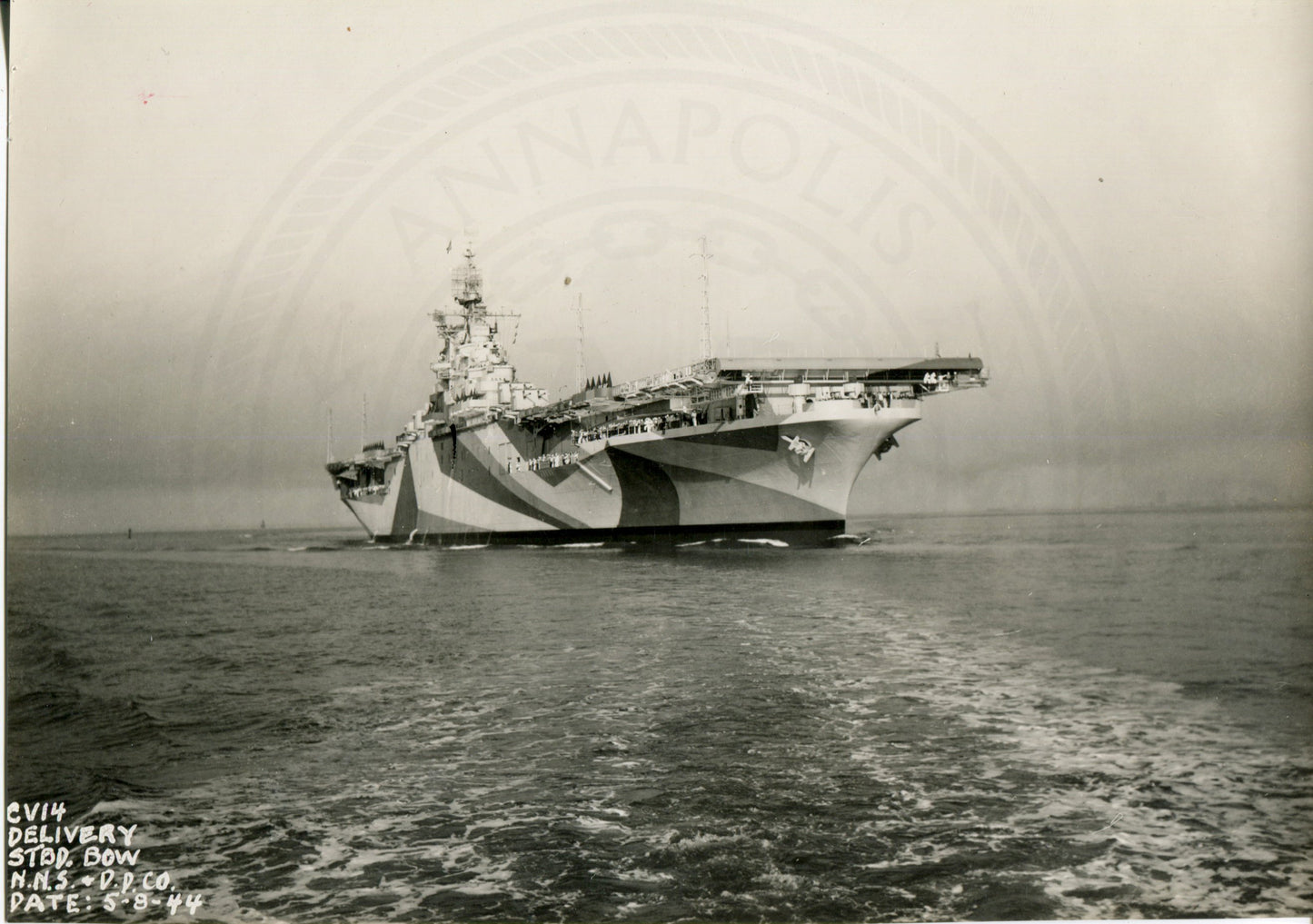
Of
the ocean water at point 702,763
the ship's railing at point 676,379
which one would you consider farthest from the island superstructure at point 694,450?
the ocean water at point 702,763

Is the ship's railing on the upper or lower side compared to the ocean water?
upper

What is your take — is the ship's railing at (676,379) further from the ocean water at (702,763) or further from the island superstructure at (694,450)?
the ocean water at (702,763)

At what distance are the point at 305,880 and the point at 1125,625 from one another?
814 cm

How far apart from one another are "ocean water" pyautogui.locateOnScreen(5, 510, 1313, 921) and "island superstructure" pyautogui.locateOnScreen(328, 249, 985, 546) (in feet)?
20.3

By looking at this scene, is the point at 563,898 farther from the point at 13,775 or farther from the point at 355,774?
the point at 13,775

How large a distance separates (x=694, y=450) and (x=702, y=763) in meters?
12.7

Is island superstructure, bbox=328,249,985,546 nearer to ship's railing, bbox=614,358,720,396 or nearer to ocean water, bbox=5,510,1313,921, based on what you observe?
ship's railing, bbox=614,358,720,396

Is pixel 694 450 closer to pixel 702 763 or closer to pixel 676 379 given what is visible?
pixel 676 379

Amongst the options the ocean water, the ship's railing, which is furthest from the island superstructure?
the ocean water

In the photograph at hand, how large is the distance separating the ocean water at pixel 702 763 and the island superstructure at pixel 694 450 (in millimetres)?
6177

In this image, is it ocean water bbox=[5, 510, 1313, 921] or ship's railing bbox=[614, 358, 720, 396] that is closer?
ocean water bbox=[5, 510, 1313, 921]

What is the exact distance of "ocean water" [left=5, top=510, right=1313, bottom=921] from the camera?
174 inches

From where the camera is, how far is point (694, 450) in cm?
1802

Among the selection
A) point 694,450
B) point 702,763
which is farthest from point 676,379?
point 702,763
